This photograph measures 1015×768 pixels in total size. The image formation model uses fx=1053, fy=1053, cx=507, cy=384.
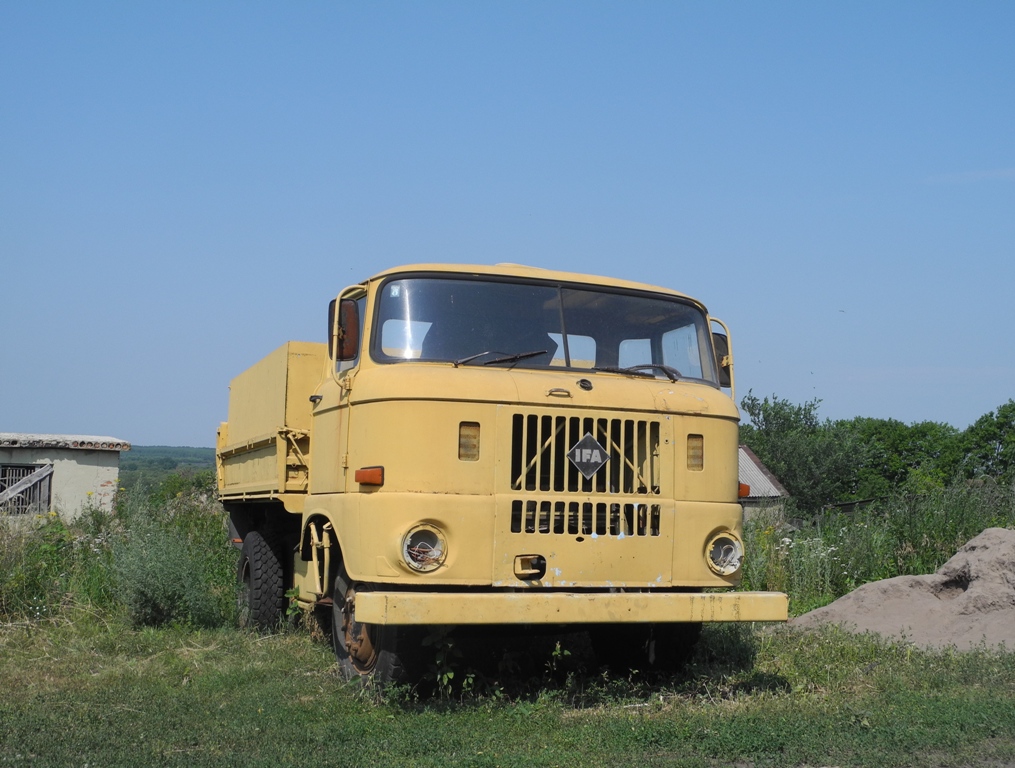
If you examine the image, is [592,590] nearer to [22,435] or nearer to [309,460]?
[309,460]

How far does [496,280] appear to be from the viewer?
274 inches

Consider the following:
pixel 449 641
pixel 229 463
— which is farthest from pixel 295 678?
pixel 229 463

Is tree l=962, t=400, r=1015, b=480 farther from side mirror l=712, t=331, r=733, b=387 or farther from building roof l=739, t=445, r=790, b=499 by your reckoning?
side mirror l=712, t=331, r=733, b=387

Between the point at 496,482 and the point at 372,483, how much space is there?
2.40 feet

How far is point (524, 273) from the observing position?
707 centimetres

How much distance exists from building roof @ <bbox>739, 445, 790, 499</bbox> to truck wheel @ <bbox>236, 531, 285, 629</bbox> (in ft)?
114

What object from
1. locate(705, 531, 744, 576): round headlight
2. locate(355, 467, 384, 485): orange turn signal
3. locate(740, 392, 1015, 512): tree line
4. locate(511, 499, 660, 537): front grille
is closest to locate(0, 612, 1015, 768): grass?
locate(705, 531, 744, 576): round headlight

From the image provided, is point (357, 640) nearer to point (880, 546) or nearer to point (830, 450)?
point (880, 546)

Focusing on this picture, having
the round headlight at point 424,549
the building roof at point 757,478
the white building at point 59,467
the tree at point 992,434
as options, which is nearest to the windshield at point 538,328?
the round headlight at point 424,549

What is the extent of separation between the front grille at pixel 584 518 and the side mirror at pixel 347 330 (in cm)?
157

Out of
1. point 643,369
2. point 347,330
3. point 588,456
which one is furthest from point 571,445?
point 347,330

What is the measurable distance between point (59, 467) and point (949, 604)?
23812 millimetres

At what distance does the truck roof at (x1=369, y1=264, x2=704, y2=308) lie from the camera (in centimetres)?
686

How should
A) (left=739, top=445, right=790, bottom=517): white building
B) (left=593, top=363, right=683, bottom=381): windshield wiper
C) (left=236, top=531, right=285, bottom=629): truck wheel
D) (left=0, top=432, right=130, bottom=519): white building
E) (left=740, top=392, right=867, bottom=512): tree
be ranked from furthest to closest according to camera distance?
(left=740, top=392, right=867, bottom=512): tree → (left=739, top=445, right=790, bottom=517): white building → (left=0, top=432, right=130, bottom=519): white building → (left=236, top=531, right=285, bottom=629): truck wheel → (left=593, top=363, right=683, bottom=381): windshield wiper
